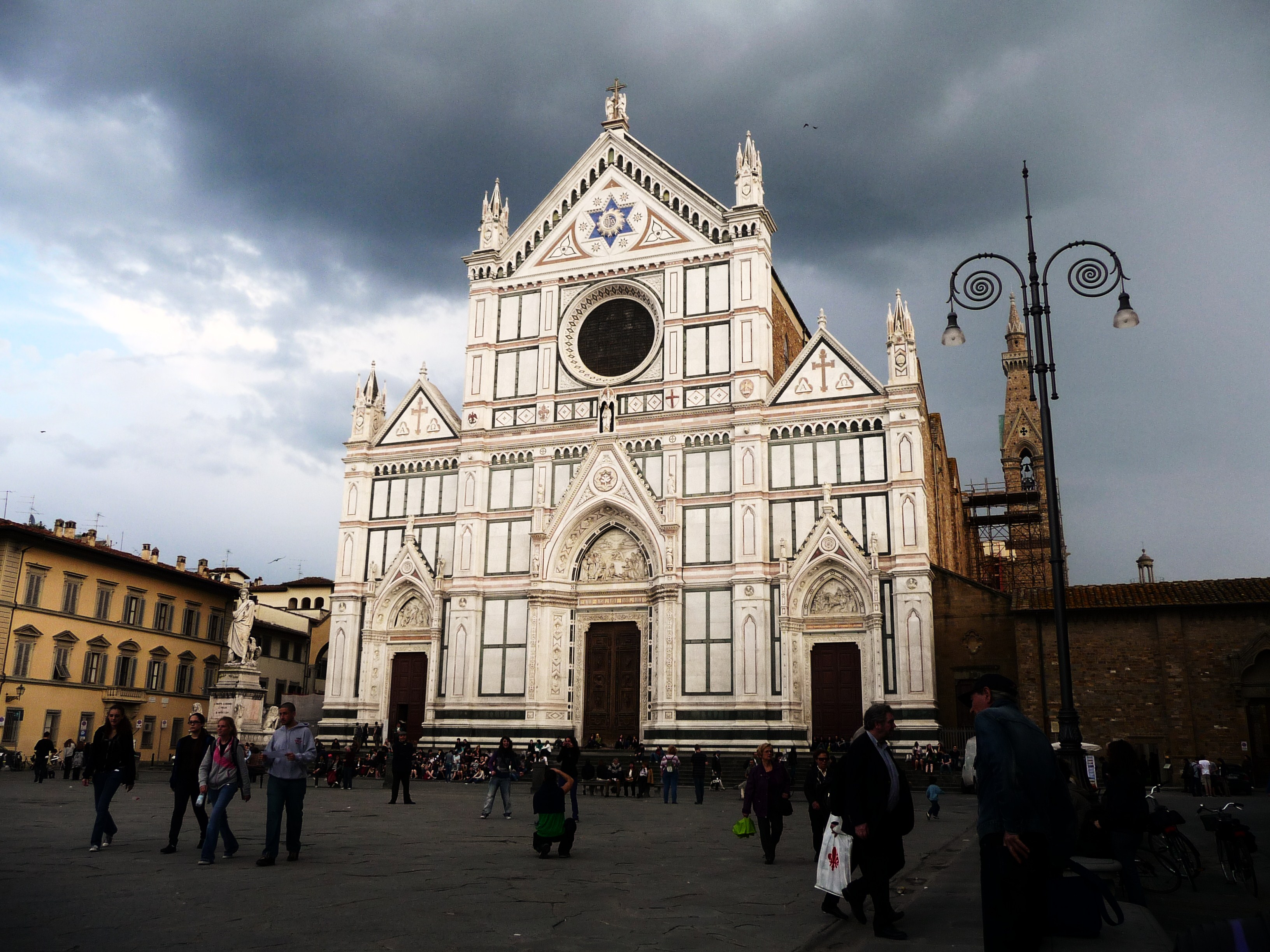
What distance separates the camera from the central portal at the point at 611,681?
34.2 meters

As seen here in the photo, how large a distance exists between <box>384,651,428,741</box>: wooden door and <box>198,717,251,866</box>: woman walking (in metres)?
24.9

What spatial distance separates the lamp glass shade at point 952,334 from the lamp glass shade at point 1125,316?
7.44 feet

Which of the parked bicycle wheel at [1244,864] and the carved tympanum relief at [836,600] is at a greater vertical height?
the carved tympanum relief at [836,600]

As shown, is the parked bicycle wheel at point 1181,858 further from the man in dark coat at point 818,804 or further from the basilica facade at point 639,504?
the basilica facade at point 639,504

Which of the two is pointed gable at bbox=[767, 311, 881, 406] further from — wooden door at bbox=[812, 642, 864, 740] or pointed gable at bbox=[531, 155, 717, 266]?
wooden door at bbox=[812, 642, 864, 740]

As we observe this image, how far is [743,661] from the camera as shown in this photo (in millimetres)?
32469

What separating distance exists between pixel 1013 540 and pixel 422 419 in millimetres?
32841

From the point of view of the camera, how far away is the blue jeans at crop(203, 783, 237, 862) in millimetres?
10797

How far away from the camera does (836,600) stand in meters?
32.5

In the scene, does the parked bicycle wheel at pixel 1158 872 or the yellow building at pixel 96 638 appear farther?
the yellow building at pixel 96 638

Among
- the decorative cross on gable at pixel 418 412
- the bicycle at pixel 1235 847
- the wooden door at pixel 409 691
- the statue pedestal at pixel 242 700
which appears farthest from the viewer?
the decorative cross on gable at pixel 418 412

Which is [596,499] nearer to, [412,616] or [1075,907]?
[412,616]

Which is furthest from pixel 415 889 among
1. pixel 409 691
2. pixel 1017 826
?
pixel 409 691

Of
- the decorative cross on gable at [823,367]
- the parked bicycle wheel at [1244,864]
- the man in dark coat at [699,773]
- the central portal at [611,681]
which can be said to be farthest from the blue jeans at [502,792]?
the decorative cross on gable at [823,367]
